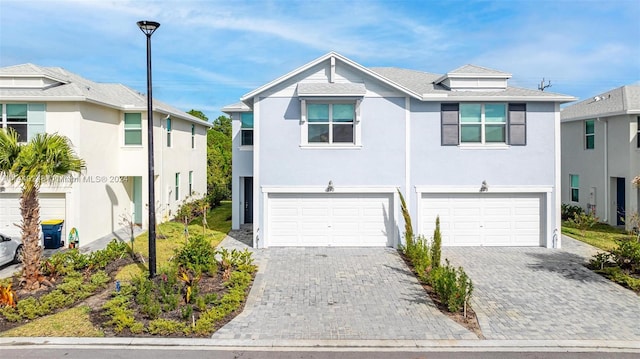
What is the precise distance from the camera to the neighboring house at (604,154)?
1895 cm

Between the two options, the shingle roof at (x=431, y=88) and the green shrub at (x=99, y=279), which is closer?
the green shrub at (x=99, y=279)

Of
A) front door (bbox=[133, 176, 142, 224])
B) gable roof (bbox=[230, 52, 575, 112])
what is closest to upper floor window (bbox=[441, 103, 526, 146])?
gable roof (bbox=[230, 52, 575, 112])

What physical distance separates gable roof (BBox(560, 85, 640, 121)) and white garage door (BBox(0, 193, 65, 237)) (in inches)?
928

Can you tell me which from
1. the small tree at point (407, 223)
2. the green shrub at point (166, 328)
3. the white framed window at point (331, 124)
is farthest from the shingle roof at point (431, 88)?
the green shrub at point (166, 328)

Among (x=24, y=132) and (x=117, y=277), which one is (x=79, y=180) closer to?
(x=24, y=132)

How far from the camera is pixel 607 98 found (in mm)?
22078

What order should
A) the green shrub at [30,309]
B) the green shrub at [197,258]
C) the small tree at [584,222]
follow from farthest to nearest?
the small tree at [584,222] → the green shrub at [197,258] → the green shrub at [30,309]

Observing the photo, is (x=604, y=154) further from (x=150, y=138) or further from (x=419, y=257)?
(x=150, y=138)

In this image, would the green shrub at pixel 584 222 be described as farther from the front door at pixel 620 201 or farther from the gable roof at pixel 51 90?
the gable roof at pixel 51 90

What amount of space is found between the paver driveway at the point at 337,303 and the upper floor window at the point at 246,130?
715 centimetres

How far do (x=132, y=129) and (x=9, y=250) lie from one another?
24.7 feet

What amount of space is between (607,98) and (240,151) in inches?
748

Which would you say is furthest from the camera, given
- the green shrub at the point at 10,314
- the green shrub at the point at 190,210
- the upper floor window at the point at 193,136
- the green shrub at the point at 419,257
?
the upper floor window at the point at 193,136

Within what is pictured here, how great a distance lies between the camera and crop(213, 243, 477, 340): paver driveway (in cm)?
861
